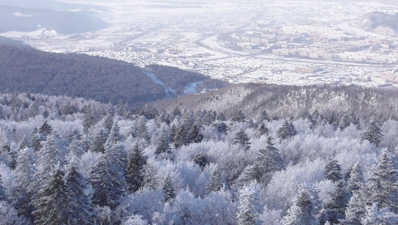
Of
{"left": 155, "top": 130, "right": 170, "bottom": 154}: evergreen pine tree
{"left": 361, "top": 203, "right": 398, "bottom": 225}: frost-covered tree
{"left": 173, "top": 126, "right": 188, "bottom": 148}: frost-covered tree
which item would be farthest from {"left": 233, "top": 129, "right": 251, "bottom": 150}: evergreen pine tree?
{"left": 361, "top": 203, "right": 398, "bottom": 225}: frost-covered tree

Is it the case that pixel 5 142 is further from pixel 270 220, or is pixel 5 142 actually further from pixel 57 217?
pixel 270 220

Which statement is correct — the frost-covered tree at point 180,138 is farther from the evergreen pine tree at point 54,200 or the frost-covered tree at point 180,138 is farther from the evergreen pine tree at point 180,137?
the evergreen pine tree at point 54,200

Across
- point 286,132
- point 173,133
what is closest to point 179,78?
point 173,133

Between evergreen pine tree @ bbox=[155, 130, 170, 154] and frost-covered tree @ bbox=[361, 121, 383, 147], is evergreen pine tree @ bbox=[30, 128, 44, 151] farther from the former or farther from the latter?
frost-covered tree @ bbox=[361, 121, 383, 147]

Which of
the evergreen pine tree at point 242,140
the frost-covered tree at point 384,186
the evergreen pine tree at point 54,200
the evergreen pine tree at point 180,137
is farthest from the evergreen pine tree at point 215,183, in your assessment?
the evergreen pine tree at point 180,137

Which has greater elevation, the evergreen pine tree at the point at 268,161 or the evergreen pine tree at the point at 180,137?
the evergreen pine tree at the point at 268,161

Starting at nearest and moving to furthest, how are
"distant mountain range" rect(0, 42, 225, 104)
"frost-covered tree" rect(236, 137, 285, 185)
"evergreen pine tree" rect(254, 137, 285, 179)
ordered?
"frost-covered tree" rect(236, 137, 285, 185) → "evergreen pine tree" rect(254, 137, 285, 179) → "distant mountain range" rect(0, 42, 225, 104)

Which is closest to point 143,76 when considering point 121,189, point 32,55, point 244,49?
point 32,55
